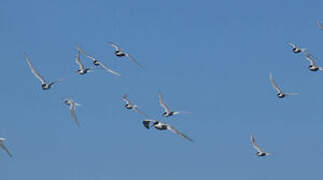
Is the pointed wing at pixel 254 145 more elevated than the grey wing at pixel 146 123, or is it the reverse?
the grey wing at pixel 146 123

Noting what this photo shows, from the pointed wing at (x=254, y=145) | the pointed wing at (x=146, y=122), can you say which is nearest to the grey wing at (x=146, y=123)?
the pointed wing at (x=146, y=122)

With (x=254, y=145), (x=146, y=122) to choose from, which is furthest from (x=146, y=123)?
(x=254, y=145)

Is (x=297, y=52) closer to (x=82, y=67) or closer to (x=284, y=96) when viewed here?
(x=284, y=96)

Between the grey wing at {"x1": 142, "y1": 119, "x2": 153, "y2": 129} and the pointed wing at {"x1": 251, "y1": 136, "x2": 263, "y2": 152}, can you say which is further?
the pointed wing at {"x1": 251, "y1": 136, "x2": 263, "y2": 152}

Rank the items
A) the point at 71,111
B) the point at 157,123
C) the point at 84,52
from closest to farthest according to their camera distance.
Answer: the point at 157,123 → the point at 71,111 → the point at 84,52

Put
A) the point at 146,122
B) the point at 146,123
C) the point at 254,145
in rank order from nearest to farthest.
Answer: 1. the point at 146,123
2. the point at 146,122
3. the point at 254,145

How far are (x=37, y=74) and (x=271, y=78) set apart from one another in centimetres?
3180

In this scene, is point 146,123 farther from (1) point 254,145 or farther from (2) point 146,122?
(1) point 254,145

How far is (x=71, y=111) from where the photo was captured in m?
83.4

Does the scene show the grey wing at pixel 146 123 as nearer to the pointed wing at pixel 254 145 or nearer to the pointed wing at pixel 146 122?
the pointed wing at pixel 146 122

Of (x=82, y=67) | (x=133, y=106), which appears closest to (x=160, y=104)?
(x=133, y=106)

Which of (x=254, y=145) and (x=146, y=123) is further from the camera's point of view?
(x=254, y=145)

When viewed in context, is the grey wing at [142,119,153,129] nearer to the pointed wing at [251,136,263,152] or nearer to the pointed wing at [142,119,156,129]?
the pointed wing at [142,119,156,129]

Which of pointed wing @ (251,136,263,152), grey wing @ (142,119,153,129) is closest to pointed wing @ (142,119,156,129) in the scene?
grey wing @ (142,119,153,129)
